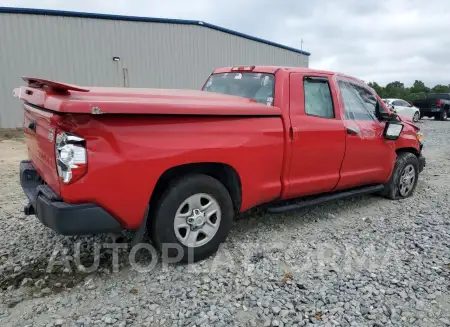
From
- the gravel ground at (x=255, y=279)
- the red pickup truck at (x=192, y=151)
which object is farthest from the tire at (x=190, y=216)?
the gravel ground at (x=255, y=279)

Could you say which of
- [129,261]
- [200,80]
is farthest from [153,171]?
[200,80]

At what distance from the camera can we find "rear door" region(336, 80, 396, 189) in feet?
14.6

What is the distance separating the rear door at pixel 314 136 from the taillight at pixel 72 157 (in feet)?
6.71

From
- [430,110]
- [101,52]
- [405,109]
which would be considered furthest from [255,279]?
[430,110]

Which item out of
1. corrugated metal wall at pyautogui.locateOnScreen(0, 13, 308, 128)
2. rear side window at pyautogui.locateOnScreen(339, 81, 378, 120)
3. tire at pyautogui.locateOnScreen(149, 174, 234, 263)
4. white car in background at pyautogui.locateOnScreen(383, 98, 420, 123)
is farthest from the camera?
white car in background at pyautogui.locateOnScreen(383, 98, 420, 123)

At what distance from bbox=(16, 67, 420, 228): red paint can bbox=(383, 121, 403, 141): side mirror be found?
438 mm

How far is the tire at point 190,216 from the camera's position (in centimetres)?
308

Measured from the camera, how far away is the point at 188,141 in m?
3.04

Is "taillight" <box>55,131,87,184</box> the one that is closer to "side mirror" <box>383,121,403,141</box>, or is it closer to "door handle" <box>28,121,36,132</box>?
"door handle" <box>28,121,36,132</box>

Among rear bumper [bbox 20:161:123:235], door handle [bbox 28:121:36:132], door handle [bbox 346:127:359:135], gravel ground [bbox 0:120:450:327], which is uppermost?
door handle [bbox 28:121:36:132]

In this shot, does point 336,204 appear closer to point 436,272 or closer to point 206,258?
point 436,272

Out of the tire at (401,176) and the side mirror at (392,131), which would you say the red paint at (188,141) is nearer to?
the side mirror at (392,131)

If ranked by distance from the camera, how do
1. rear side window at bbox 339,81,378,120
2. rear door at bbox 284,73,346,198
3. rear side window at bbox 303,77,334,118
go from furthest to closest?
rear side window at bbox 339,81,378,120 → rear side window at bbox 303,77,334,118 → rear door at bbox 284,73,346,198

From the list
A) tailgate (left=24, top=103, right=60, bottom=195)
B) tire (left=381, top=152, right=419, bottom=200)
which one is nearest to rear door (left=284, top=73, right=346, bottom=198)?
tire (left=381, top=152, right=419, bottom=200)
